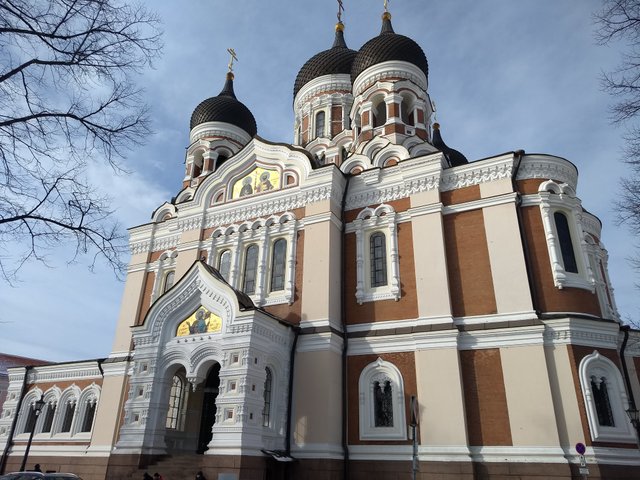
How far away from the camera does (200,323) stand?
40.1 feet

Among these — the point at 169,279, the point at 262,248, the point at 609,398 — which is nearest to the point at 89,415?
the point at 169,279

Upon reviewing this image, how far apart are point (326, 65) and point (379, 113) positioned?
5032 millimetres

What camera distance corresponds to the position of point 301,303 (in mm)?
13047

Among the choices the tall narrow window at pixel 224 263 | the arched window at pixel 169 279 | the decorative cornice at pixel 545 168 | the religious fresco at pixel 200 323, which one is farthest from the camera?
the arched window at pixel 169 279

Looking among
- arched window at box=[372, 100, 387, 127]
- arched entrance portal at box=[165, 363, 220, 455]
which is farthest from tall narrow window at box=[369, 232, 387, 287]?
arched window at box=[372, 100, 387, 127]

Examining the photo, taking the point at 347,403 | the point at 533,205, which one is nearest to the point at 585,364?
the point at 533,205

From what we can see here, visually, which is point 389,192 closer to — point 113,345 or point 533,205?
point 533,205

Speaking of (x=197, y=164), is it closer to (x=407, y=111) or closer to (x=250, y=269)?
(x=250, y=269)

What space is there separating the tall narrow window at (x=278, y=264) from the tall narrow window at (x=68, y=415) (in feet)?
27.2

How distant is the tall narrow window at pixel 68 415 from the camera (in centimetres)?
1594

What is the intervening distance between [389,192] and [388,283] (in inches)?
106

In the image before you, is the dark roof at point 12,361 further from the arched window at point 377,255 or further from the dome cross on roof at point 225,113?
the arched window at point 377,255

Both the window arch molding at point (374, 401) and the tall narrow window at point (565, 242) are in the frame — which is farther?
the tall narrow window at point (565, 242)

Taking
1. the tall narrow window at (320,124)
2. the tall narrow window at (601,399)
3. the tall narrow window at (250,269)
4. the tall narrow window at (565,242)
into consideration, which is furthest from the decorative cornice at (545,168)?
the tall narrow window at (320,124)
